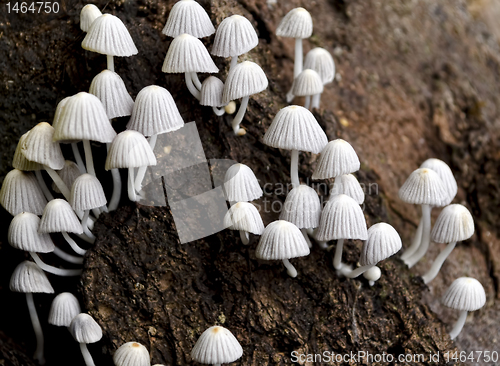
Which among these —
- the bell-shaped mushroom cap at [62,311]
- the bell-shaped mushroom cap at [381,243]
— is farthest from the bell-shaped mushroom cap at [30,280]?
the bell-shaped mushroom cap at [381,243]

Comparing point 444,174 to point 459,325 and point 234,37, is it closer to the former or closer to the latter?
point 459,325

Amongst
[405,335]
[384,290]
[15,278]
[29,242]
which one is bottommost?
[405,335]

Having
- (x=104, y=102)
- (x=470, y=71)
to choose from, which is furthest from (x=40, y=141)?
(x=470, y=71)

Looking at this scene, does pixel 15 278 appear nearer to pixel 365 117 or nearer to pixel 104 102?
pixel 104 102

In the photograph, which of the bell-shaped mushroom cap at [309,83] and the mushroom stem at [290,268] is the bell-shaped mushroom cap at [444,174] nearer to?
the bell-shaped mushroom cap at [309,83]

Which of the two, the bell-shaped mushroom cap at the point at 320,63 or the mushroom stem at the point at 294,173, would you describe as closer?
the mushroom stem at the point at 294,173

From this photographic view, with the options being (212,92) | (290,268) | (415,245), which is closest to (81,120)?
(212,92)
